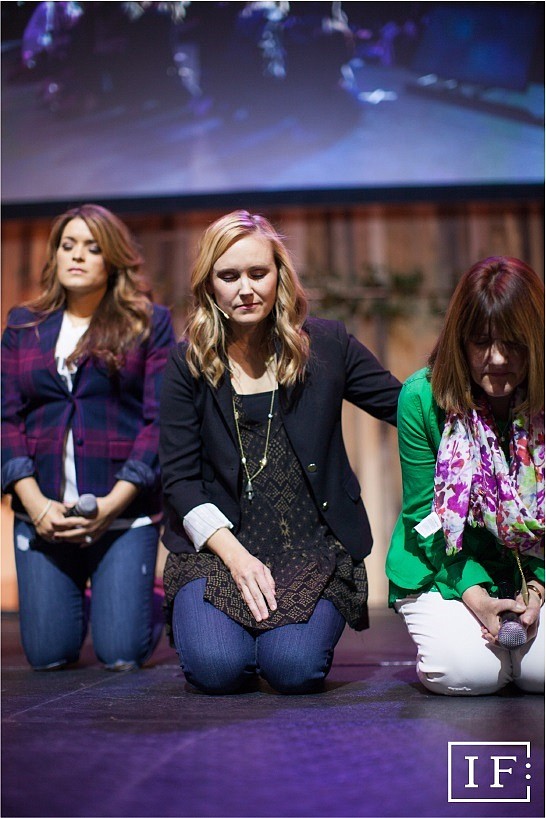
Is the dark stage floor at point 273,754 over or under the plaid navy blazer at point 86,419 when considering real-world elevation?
under

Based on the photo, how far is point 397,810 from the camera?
116cm

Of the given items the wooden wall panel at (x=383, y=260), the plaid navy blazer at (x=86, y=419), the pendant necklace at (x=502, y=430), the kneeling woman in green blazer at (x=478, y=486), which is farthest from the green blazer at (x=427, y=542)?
the wooden wall panel at (x=383, y=260)

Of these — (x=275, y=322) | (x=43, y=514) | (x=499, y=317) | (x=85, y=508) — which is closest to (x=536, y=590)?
(x=499, y=317)

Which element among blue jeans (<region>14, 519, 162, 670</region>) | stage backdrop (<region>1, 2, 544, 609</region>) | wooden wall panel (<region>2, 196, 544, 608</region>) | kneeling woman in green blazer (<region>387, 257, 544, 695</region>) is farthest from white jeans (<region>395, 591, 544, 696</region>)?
wooden wall panel (<region>2, 196, 544, 608</region>)

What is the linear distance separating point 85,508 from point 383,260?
2.27m

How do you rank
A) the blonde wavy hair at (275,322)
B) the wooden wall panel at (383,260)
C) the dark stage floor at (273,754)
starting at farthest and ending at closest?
1. the wooden wall panel at (383,260)
2. the blonde wavy hair at (275,322)
3. the dark stage floor at (273,754)

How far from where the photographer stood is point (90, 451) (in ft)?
7.86

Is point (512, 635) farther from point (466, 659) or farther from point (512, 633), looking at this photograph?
point (466, 659)

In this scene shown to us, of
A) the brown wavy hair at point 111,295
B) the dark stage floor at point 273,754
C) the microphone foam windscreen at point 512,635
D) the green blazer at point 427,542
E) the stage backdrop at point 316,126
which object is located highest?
the stage backdrop at point 316,126

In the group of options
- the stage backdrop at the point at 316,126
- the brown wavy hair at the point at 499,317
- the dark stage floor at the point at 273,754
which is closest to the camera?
the dark stage floor at the point at 273,754

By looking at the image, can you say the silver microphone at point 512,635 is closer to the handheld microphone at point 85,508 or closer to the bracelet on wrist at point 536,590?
the bracelet on wrist at point 536,590

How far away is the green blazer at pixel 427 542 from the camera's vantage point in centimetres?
180

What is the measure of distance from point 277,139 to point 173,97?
48 cm

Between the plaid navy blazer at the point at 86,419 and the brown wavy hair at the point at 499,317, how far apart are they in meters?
0.96
